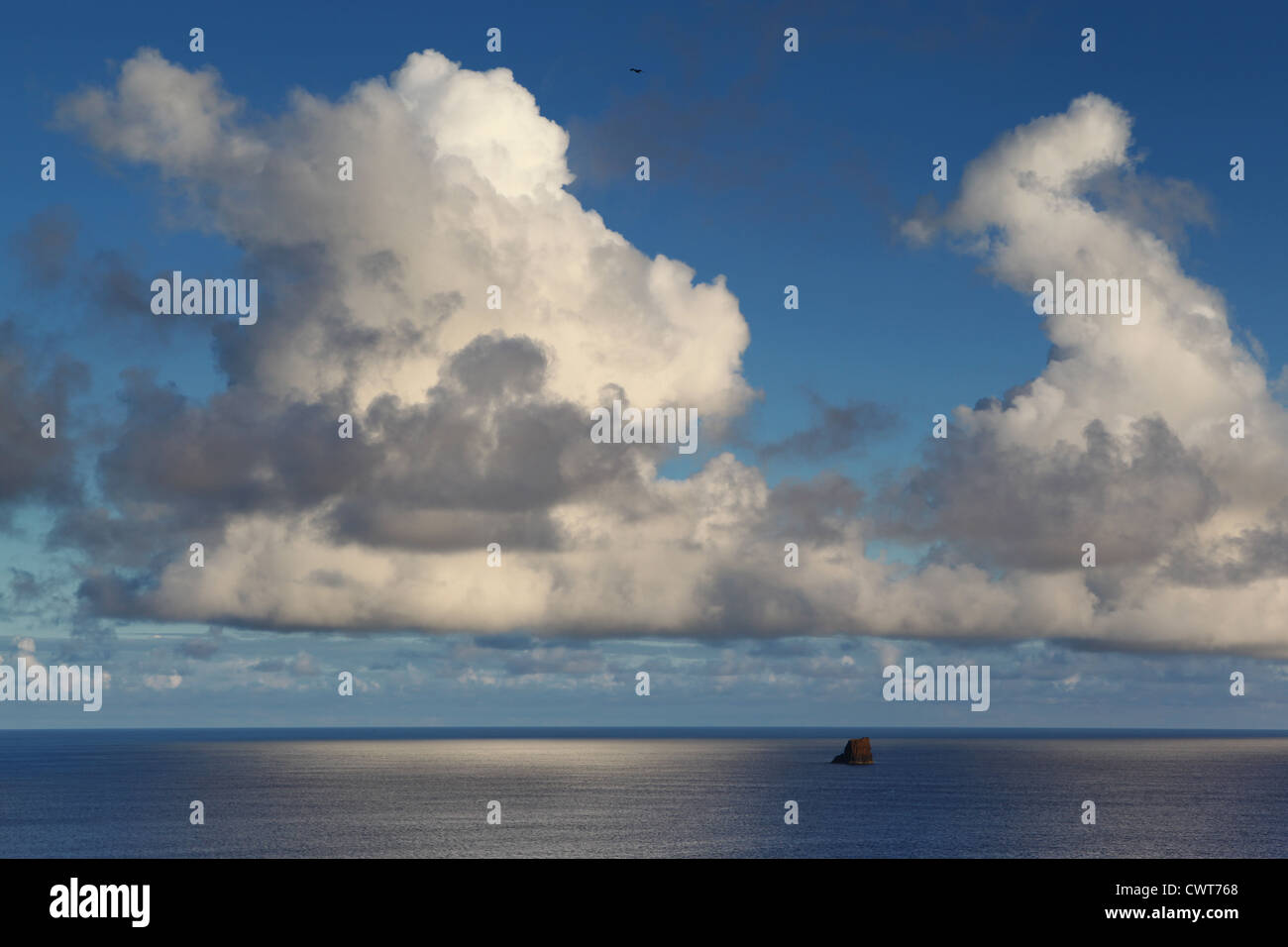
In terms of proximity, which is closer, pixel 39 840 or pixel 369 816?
pixel 39 840

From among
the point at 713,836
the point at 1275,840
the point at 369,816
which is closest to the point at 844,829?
the point at 713,836
